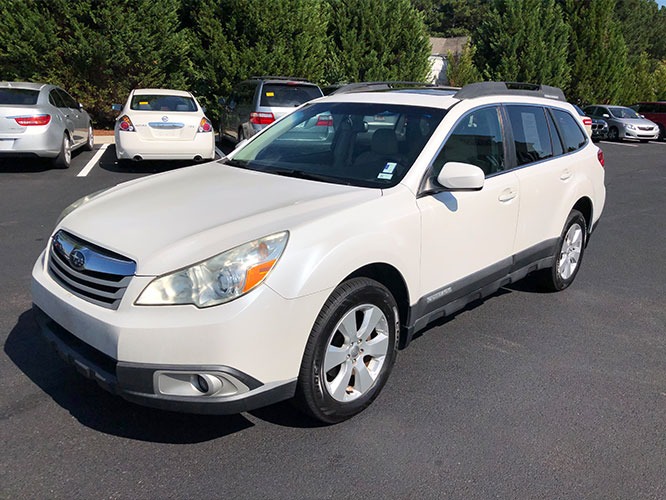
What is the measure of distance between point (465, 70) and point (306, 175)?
85.4ft

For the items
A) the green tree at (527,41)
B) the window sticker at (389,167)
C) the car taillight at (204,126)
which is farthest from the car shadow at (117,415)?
the green tree at (527,41)

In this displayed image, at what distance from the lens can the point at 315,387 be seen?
2975 millimetres

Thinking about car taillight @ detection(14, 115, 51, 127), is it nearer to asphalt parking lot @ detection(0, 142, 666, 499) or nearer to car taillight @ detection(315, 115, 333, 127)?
asphalt parking lot @ detection(0, 142, 666, 499)

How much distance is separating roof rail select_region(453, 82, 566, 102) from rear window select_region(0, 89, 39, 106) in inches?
337

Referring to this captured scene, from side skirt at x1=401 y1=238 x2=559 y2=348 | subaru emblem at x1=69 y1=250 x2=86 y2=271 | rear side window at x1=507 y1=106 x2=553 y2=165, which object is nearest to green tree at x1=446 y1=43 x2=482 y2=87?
rear side window at x1=507 y1=106 x2=553 y2=165

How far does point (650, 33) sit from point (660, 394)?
68831mm

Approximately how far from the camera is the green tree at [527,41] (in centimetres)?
2658

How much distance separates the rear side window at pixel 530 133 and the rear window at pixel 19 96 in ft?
28.6

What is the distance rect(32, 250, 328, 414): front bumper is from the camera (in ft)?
8.66

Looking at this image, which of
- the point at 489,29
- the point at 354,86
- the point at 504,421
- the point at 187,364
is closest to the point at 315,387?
the point at 187,364

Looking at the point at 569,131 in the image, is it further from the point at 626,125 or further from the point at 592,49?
the point at 592,49

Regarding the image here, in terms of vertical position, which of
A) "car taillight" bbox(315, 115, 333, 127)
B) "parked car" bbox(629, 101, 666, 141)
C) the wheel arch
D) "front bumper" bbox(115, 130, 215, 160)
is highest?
"car taillight" bbox(315, 115, 333, 127)

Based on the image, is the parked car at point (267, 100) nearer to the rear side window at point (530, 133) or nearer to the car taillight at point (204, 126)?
the car taillight at point (204, 126)

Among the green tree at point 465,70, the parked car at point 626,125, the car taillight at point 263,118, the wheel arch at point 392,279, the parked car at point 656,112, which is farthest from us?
the green tree at point 465,70
